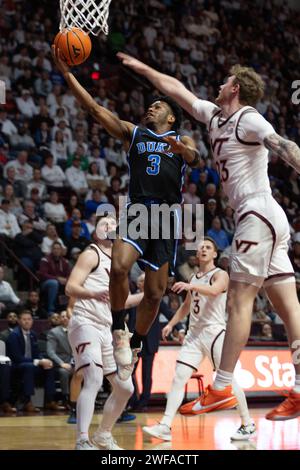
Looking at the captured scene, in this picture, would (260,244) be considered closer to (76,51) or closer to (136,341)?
(136,341)

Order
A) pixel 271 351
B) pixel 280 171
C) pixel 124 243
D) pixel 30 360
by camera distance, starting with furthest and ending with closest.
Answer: pixel 280 171 < pixel 271 351 < pixel 30 360 < pixel 124 243

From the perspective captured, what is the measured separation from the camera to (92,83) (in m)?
17.4

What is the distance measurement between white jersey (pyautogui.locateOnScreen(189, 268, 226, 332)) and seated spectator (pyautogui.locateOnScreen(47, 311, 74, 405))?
2898 mm

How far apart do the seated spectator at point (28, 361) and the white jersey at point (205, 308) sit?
3.09 m

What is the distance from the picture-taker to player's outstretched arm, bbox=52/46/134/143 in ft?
20.4

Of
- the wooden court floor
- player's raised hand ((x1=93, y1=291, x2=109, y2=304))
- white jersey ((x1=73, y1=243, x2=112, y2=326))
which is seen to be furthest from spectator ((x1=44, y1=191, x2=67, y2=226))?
player's raised hand ((x1=93, y1=291, x2=109, y2=304))

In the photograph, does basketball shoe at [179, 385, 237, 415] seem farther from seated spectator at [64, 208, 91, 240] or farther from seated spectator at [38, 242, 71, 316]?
seated spectator at [64, 208, 91, 240]

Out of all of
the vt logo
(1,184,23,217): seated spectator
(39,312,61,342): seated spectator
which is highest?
the vt logo

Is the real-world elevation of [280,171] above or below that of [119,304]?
above

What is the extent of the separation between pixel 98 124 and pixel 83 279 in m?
9.77
